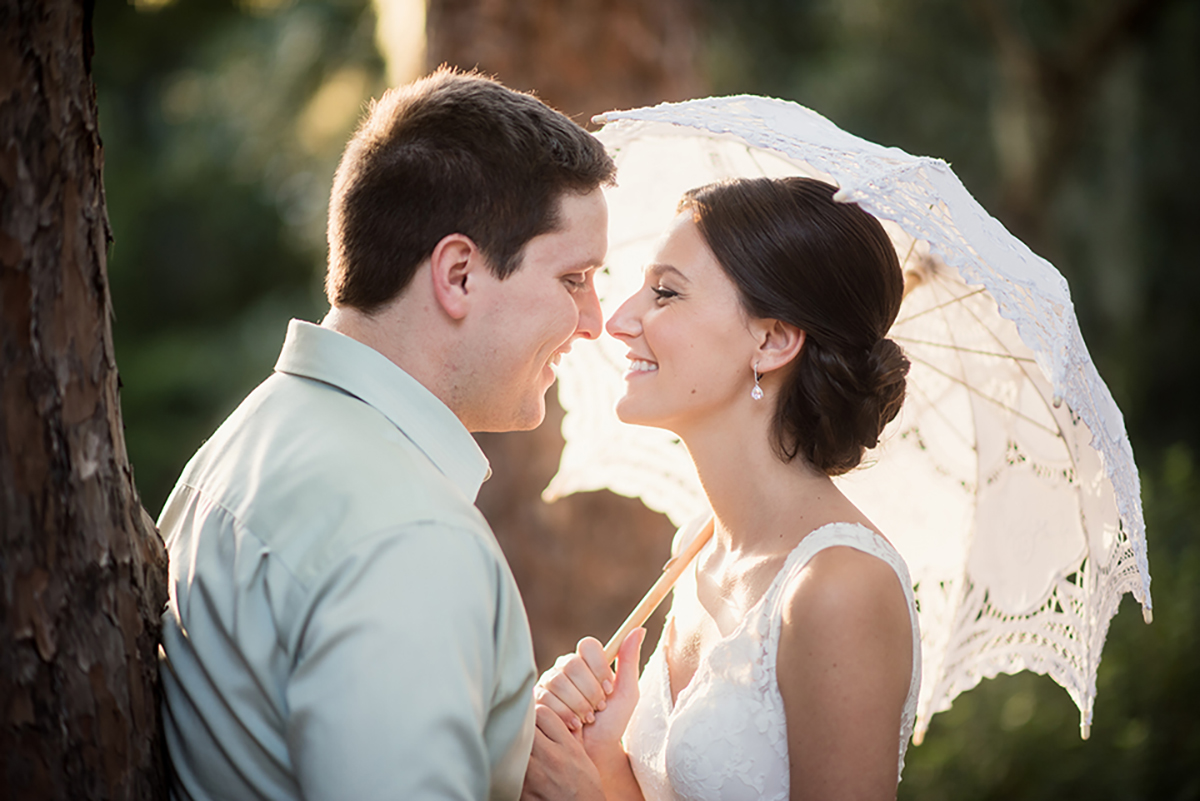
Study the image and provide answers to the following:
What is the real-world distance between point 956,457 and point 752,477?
0.70 metres

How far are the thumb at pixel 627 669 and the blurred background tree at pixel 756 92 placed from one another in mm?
1933

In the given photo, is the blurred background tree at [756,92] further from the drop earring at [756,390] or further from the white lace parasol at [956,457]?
the drop earring at [756,390]

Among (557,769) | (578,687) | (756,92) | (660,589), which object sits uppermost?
(756,92)

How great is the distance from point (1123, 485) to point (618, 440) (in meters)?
1.65

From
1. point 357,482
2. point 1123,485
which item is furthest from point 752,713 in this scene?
point 357,482

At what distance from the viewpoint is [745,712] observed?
2289mm

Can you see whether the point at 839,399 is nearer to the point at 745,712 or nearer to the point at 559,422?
the point at 745,712

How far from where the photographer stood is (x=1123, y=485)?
7.00 ft

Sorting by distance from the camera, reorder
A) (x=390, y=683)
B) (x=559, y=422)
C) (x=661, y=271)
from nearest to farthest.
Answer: (x=390, y=683) → (x=661, y=271) → (x=559, y=422)

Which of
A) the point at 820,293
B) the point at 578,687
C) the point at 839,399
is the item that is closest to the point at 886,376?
the point at 839,399

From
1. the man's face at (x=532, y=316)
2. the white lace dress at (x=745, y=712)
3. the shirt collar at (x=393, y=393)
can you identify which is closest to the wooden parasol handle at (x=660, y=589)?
the white lace dress at (x=745, y=712)

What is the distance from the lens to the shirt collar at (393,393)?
1.88 metres

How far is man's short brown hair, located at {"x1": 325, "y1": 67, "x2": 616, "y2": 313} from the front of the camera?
2045 mm

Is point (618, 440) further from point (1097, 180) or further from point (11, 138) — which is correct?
point (1097, 180)
